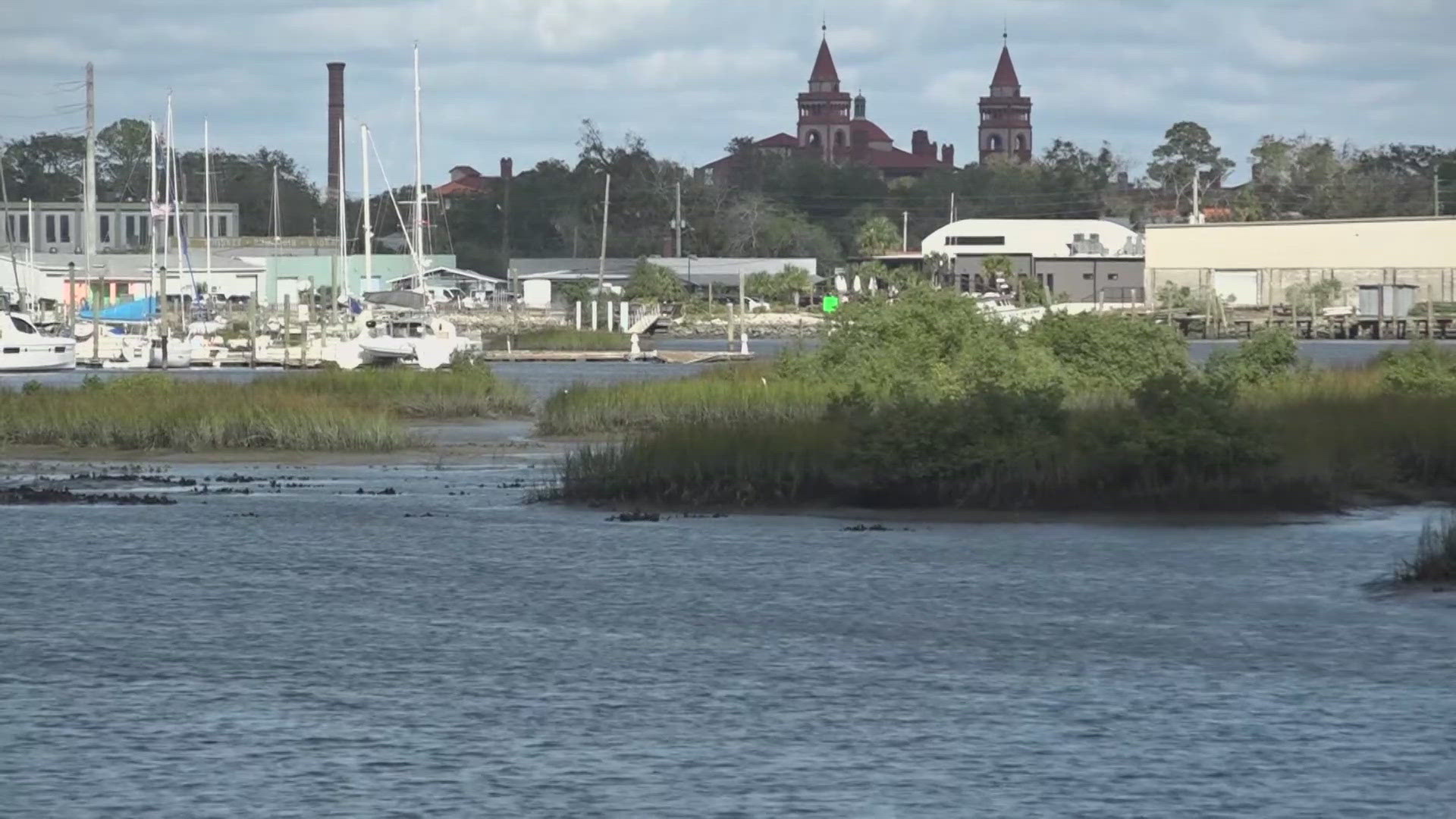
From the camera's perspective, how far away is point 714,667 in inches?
880

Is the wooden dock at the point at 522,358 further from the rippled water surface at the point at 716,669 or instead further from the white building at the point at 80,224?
the white building at the point at 80,224

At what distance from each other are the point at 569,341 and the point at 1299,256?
177 feet

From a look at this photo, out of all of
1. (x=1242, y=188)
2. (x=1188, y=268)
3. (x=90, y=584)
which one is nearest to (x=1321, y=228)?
(x=1188, y=268)

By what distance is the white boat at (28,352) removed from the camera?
83.6 m

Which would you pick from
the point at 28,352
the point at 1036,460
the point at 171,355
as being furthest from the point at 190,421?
the point at 171,355

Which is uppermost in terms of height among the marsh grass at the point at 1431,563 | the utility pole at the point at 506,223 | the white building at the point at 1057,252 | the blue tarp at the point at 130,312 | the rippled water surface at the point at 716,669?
the utility pole at the point at 506,223

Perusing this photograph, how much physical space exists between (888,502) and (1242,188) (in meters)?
162

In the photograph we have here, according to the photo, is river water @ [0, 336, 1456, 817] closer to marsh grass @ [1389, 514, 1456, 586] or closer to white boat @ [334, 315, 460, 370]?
marsh grass @ [1389, 514, 1456, 586]

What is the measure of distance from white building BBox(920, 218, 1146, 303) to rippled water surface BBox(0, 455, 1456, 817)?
123 meters

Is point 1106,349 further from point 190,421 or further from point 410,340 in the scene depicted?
point 410,340

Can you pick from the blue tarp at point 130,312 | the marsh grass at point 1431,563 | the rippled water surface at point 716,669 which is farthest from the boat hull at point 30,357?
the marsh grass at point 1431,563

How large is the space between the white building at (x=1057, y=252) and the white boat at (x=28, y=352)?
80282 millimetres

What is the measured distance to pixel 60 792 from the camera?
56.1ft

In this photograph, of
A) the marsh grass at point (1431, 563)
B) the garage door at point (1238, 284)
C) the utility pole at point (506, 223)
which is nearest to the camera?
the marsh grass at point (1431, 563)
